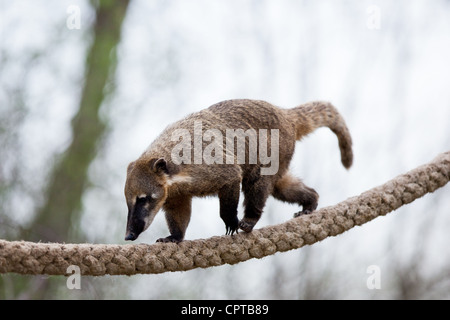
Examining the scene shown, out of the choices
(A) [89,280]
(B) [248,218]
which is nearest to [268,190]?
(B) [248,218]

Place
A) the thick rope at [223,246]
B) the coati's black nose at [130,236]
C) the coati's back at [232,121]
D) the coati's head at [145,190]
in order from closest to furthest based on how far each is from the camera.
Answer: the thick rope at [223,246] < the coati's black nose at [130,236] < the coati's head at [145,190] < the coati's back at [232,121]

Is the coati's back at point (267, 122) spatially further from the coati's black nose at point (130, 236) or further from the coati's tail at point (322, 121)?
the coati's black nose at point (130, 236)

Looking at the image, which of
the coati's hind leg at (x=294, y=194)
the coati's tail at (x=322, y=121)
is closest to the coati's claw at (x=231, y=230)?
the coati's hind leg at (x=294, y=194)

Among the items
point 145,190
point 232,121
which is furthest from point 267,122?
point 145,190

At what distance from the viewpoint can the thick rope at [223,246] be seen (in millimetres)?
3176

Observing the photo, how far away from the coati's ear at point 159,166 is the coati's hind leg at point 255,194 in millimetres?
691

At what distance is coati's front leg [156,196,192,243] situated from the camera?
14.3ft

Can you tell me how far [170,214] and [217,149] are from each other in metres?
0.63

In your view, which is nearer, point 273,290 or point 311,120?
point 311,120

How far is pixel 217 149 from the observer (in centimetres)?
432

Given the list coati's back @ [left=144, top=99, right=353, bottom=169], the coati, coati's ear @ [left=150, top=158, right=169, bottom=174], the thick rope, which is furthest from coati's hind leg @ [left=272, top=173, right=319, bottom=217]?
coati's ear @ [left=150, top=158, right=169, bottom=174]

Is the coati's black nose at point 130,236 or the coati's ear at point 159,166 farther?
the coati's ear at point 159,166

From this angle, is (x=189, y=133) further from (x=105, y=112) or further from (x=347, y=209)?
(x=105, y=112)

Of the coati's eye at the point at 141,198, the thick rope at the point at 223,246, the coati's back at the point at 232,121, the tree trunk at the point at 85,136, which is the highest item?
the tree trunk at the point at 85,136
